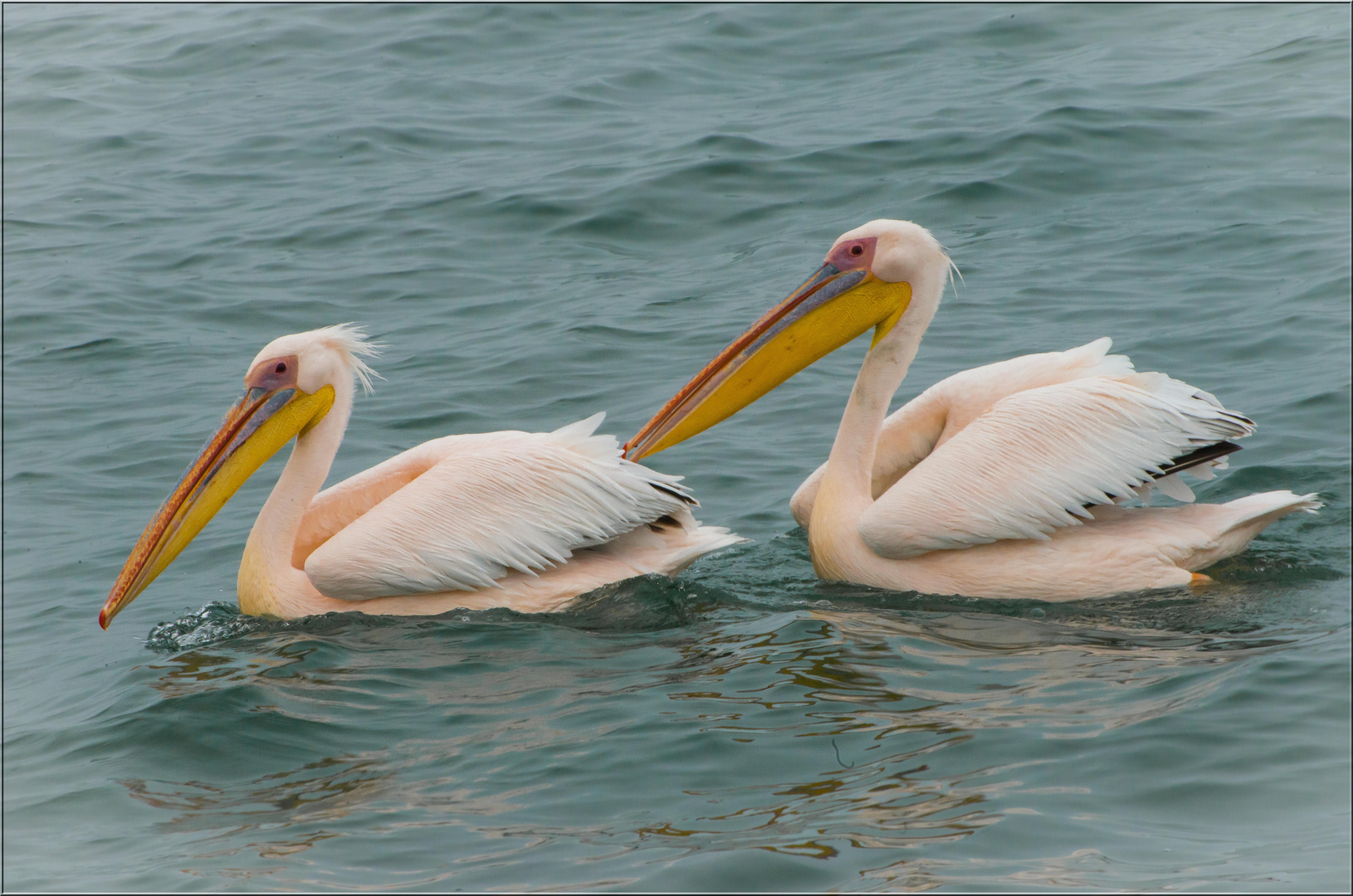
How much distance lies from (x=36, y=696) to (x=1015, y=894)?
3.56 m

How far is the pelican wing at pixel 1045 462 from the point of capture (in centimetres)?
479

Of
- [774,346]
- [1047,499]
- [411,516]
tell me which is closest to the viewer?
[1047,499]

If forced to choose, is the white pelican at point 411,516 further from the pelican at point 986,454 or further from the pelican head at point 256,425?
the pelican at point 986,454

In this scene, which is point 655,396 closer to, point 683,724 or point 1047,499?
point 1047,499

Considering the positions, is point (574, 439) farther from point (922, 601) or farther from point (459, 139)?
point (459, 139)

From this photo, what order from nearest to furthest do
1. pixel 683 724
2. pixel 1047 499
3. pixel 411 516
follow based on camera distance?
pixel 683 724
pixel 1047 499
pixel 411 516

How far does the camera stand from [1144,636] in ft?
14.7

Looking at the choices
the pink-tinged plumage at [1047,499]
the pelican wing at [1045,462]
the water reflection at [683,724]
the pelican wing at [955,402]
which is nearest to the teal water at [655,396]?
the water reflection at [683,724]

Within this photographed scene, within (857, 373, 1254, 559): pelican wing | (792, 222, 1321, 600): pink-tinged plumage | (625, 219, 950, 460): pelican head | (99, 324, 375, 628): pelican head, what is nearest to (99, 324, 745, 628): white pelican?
(99, 324, 375, 628): pelican head

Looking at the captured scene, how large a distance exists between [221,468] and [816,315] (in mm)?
2239

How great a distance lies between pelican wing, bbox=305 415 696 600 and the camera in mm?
4938

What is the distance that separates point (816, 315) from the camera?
17.2 ft

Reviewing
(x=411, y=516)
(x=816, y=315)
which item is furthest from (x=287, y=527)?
(x=816, y=315)

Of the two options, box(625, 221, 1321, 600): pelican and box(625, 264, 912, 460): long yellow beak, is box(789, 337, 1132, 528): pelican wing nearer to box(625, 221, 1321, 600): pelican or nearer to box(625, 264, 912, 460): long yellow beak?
box(625, 221, 1321, 600): pelican
